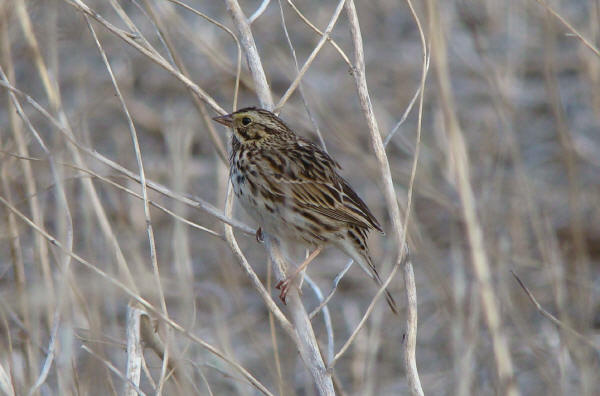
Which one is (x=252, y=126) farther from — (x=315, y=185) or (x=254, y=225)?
(x=254, y=225)

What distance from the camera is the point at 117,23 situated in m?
8.07

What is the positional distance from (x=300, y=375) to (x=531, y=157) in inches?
107

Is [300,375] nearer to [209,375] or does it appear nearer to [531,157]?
[209,375]

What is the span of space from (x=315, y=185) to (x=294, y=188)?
0.31 feet

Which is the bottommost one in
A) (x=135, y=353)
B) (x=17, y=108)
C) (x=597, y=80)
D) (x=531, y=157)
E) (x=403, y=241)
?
(x=135, y=353)

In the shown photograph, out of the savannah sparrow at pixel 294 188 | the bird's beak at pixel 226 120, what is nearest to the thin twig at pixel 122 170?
the savannah sparrow at pixel 294 188

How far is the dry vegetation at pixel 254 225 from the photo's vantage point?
2.86 meters

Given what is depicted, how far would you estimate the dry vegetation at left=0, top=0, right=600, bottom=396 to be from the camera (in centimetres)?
286

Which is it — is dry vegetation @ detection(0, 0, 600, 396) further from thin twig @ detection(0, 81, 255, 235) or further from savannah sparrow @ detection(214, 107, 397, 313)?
savannah sparrow @ detection(214, 107, 397, 313)

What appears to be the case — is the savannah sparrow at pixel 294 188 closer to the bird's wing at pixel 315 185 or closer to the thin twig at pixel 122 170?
the bird's wing at pixel 315 185

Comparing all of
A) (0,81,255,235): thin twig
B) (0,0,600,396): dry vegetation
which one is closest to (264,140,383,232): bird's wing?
(0,0,600,396): dry vegetation

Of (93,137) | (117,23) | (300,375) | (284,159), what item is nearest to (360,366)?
(300,375)

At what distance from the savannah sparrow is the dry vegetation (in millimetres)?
134

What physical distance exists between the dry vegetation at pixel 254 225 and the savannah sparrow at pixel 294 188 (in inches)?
5.3
